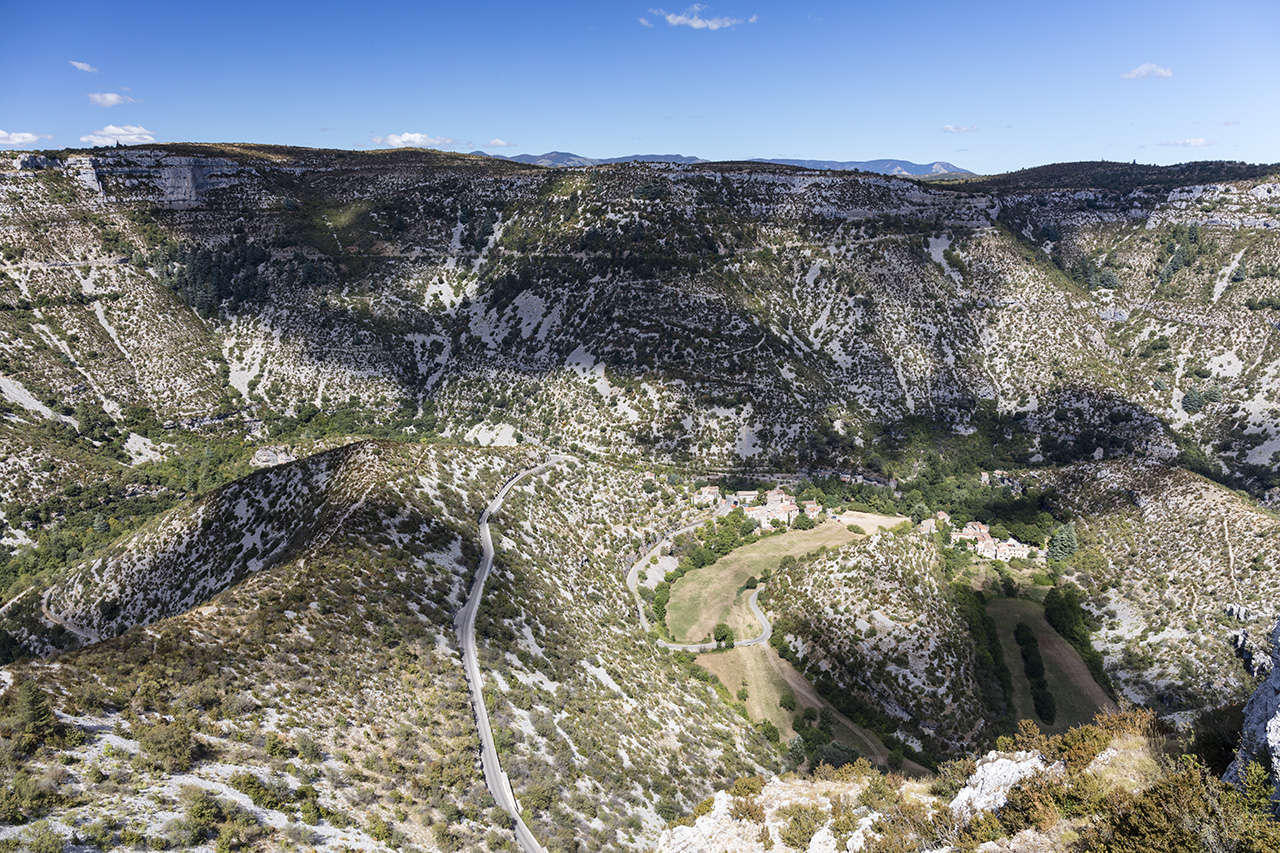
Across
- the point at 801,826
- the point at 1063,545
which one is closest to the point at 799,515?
Result: the point at 1063,545

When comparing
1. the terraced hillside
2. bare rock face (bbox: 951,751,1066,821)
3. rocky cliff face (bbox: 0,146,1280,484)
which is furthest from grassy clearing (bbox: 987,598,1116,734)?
rocky cliff face (bbox: 0,146,1280,484)

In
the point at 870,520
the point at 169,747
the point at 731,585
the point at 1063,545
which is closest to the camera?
the point at 169,747

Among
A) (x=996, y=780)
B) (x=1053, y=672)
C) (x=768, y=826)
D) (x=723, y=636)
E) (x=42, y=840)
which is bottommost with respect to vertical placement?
(x=1053, y=672)

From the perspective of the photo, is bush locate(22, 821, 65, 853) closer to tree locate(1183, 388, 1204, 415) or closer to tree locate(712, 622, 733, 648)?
tree locate(712, 622, 733, 648)

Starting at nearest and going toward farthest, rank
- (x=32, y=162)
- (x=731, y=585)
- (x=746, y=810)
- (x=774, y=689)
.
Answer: (x=746, y=810) → (x=774, y=689) → (x=731, y=585) → (x=32, y=162)

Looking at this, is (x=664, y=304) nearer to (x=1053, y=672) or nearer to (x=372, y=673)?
(x=1053, y=672)

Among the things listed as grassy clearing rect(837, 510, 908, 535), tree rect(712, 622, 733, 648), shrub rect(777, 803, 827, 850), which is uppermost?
shrub rect(777, 803, 827, 850)

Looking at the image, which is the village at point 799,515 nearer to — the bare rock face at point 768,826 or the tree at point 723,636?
the tree at point 723,636

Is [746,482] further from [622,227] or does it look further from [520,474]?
[622,227]
